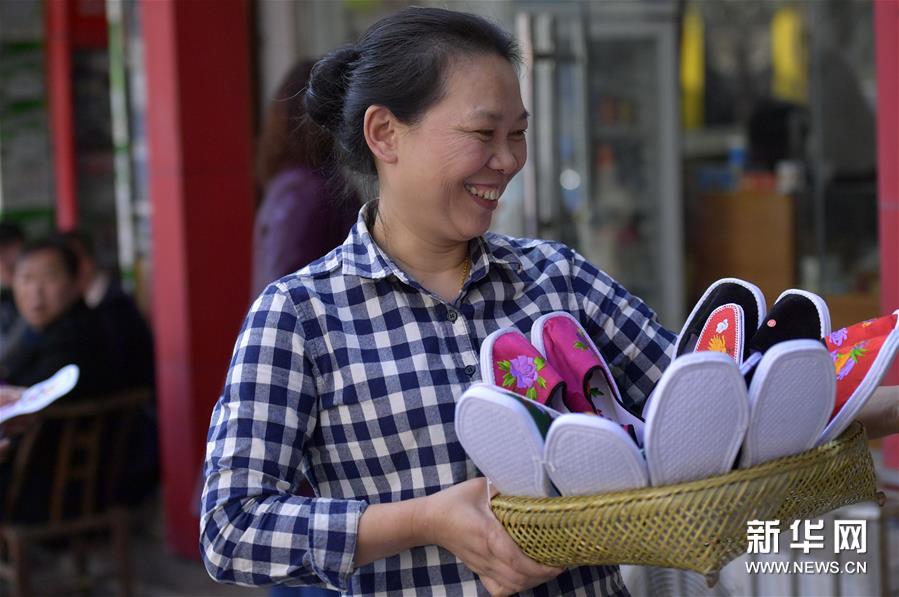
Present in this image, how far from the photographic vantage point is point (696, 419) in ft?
4.00

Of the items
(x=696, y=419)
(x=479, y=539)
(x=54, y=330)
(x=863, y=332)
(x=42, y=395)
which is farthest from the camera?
(x=54, y=330)

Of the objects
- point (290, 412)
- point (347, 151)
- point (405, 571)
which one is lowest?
point (405, 571)

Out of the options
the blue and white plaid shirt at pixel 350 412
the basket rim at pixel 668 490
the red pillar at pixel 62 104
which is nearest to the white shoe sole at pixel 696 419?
the basket rim at pixel 668 490

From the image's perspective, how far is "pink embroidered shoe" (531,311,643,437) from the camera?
1.46m

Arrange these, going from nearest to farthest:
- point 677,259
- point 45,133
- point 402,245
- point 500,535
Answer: point 500,535 < point 402,245 < point 677,259 < point 45,133

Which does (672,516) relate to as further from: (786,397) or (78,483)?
(78,483)

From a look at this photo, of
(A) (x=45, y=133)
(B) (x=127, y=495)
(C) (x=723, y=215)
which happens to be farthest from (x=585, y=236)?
(A) (x=45, y=133)

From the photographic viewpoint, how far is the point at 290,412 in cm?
145

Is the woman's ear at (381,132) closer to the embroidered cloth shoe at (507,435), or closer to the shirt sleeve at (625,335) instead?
the shirt sleeve at (625,335)

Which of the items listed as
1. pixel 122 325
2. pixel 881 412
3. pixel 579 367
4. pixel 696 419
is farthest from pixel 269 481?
pixel 122 325

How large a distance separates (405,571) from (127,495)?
3401 millimetres

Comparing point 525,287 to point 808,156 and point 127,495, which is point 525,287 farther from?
point 808,156

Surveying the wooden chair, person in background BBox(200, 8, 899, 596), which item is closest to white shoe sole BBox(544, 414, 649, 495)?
person in background BBox(200, 8, 899, 596)

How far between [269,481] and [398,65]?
570mm
